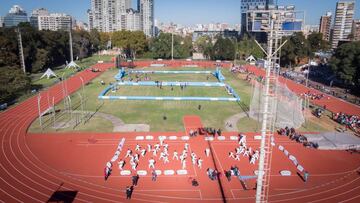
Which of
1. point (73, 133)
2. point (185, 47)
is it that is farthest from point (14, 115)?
point (185, 47)

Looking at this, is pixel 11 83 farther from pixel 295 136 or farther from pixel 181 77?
pixel 295 136

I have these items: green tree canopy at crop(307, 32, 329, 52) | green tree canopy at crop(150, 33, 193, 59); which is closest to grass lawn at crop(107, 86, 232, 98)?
green tree canopy at crop(150, 33, 193, 59)

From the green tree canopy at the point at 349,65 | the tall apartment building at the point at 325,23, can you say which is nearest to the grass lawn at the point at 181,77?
the green tree canopy at the point at 349,65

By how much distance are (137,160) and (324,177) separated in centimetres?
1585

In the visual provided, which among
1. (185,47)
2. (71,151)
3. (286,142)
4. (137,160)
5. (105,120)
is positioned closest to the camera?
(137,160)

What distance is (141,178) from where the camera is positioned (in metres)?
23.9

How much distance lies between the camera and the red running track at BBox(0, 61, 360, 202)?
71.1ft

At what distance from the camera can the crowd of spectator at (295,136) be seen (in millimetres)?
30933

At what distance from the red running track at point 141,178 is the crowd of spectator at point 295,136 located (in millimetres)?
940

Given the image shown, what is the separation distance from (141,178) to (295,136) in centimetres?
1816

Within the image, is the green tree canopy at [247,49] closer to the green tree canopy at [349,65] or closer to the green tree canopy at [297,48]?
the green tree canopy at [297,48]

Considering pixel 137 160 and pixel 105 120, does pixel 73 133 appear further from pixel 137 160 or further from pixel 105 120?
pixel 137 160

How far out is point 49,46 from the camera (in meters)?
83.9

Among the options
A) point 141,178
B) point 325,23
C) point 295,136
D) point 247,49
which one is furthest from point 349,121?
point 325,23
